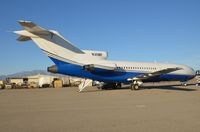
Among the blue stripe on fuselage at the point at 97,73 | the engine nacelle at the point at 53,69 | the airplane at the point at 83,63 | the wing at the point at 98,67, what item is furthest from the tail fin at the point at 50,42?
the wing at the point at 98,67

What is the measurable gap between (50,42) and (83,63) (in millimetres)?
4069

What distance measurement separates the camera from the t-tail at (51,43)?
25328mm

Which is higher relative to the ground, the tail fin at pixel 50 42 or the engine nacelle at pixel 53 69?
the tail fin at pixel 50 42

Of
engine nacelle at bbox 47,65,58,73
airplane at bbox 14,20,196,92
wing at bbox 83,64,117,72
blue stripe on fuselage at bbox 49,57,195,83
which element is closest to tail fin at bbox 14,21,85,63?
airplane at bbox 14,20,196,92

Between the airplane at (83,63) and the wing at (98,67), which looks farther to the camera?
the wing at (98,67)

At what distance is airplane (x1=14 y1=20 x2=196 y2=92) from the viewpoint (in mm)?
25969

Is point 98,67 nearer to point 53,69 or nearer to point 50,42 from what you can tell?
point 53,69

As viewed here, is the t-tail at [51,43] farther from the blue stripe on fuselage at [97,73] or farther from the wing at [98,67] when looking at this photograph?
the wing at [98,67]

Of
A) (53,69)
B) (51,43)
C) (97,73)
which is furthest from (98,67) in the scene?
(51,43)

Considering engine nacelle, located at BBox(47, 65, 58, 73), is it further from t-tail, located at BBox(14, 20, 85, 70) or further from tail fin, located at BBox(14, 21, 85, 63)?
tail fin, located at BBox(14, 21, 85, 63)

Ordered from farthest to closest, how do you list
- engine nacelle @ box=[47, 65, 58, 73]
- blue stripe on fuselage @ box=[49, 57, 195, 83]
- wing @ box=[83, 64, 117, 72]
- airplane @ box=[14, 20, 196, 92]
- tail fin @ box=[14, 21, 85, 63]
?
wing @ box=[83, 64, 117, 72] → blue stripe on fuselage @ box=[49, 57, 195, 83] → engine nacelle @ box=[47, 65, 58, 73] → airplane @ box=[14, 20, 196, 92] → tail fin @ box=[14, 21, 85, 63]

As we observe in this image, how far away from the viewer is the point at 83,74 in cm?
2850

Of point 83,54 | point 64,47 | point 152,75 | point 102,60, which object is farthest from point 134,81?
point 64,47

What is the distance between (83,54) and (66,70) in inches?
102
